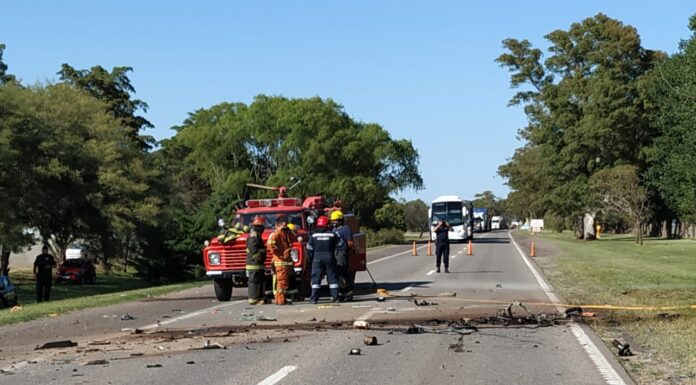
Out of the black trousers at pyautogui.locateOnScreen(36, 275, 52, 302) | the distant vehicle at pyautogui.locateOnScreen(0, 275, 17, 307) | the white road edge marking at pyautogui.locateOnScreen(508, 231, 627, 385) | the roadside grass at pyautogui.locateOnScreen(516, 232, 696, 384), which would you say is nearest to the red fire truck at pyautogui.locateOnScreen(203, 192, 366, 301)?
the white road edge marking at pyautogui.locateOnScreen(508, 231, 627, 385)

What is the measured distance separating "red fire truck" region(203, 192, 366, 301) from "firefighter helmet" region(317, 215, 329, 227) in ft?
0.43

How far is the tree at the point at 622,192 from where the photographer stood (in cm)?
6968

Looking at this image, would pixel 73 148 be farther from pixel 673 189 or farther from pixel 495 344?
pixel 673 189

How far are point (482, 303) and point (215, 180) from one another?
59.8 metres

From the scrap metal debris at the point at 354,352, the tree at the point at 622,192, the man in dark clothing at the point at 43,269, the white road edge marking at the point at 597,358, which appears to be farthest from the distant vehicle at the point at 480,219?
the scrap metal debris at the point at 354,352

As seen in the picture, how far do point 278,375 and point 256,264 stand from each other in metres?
8.71

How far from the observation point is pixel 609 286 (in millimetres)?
22922

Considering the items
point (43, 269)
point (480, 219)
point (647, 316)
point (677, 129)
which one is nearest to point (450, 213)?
point (677, 129)

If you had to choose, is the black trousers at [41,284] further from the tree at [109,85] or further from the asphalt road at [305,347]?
the tree at [109,85]

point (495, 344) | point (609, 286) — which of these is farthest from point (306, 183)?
point (495, 344)

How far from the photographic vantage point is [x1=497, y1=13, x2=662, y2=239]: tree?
7250cm

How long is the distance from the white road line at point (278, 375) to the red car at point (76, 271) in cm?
4187

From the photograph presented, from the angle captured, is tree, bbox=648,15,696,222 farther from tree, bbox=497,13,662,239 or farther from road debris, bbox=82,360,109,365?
road debris, bbox=82,360,109,365

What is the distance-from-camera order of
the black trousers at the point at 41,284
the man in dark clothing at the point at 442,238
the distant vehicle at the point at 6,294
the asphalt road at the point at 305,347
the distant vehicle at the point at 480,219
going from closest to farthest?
the asphalt road at the point at 305,347 < the distant vehicle at the point at 6,294 < the black trousers at the point at 41,284 < the man in dark clothing at the point at 442,238 < the distant vehicle at the point at 480,219
